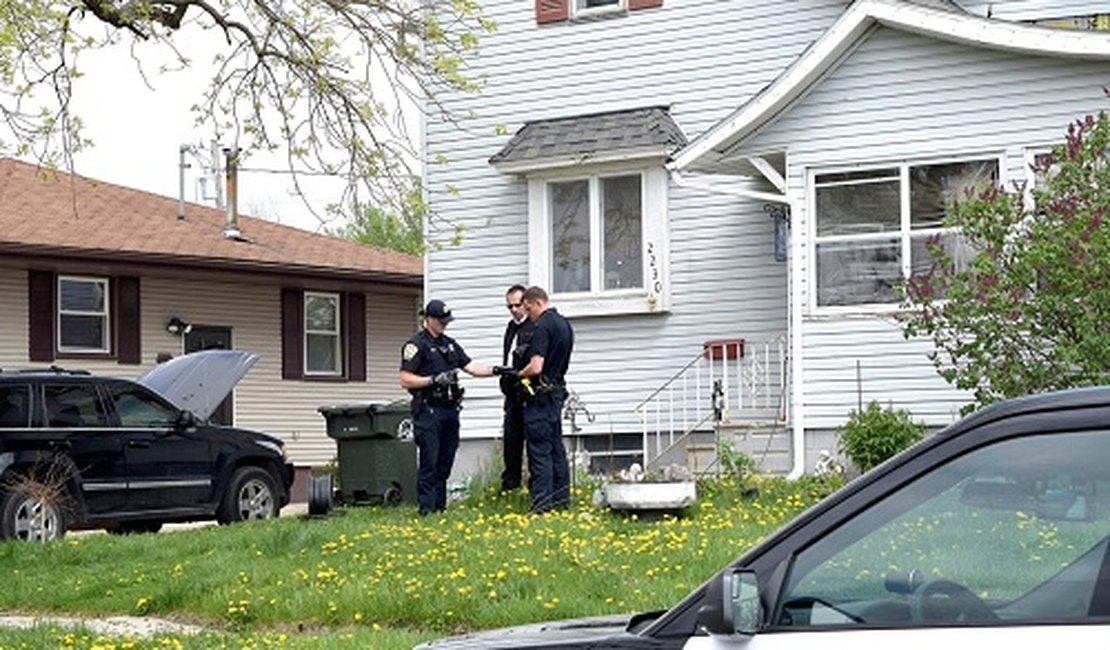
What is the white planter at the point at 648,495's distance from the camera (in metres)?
14.5

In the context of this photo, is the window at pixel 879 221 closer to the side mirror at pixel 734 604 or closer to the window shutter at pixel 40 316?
→ the window shutter at pixel 40 316

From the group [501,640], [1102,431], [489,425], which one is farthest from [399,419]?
[1102,431]

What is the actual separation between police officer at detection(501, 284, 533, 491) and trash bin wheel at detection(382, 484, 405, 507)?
118 inches

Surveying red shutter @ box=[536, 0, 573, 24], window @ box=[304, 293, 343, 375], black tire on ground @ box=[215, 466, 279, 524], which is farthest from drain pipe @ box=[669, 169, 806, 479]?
window @ box=[304, 293, 343, 375]

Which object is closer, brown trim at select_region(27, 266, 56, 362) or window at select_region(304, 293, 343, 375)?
brown trim at select_region(27, 266, 56, 362)

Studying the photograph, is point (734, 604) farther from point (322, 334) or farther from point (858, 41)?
point (322, 334)

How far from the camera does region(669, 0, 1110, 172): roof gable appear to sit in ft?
55.1

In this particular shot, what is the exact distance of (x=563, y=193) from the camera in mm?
21062

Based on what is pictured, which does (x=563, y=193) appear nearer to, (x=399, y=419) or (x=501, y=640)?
(x=399, y=419)

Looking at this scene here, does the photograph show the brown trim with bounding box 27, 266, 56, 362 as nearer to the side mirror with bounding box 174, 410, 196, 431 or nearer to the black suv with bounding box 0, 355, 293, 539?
the black suv with bounding box 0, 355, 293, 539

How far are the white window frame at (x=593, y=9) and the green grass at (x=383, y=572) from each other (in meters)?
6.79

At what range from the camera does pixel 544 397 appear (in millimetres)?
15539

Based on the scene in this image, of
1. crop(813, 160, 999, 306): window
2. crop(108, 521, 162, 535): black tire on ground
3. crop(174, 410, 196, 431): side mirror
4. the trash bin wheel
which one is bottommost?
crop(108, 521, 162, 535): black tire on ground

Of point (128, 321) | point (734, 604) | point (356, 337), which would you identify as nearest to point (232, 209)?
point (356, 337)
